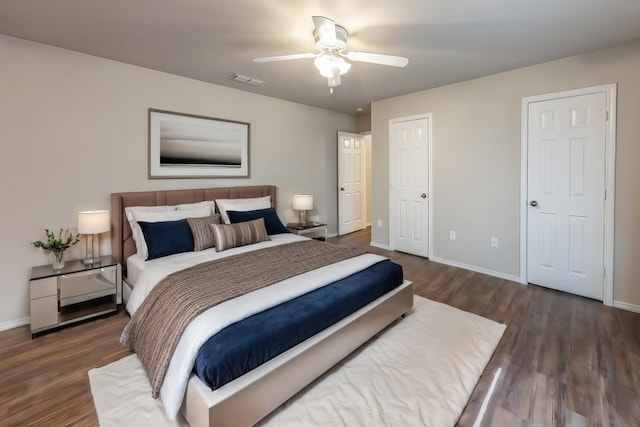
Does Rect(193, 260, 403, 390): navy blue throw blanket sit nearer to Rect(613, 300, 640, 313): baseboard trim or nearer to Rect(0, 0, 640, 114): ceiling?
Rect(0, 0, 640, 114): ceiling

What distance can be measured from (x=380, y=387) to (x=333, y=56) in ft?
7.80

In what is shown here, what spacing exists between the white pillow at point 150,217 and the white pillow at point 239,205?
0.77 ft

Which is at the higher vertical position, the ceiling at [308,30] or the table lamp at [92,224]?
the ceiling at [308,30]

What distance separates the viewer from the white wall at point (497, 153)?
2.84 metres

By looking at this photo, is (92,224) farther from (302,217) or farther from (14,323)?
(302,217)

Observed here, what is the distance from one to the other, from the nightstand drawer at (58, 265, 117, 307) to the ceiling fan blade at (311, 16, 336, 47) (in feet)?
8.77

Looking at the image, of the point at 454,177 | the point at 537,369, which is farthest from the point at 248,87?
the point at 537,369

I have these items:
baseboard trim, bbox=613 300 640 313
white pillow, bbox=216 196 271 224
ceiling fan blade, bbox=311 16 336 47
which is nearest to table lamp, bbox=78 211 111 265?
white pillow, bbox=216 196 271 224

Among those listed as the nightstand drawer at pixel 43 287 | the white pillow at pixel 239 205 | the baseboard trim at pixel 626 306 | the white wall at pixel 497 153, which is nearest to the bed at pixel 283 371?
the nightstand drawer at pixel 43 287

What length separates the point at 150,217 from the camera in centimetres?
303

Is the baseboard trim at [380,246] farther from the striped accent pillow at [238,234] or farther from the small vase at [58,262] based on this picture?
the small vase at [58,262]

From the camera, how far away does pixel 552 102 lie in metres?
3.23

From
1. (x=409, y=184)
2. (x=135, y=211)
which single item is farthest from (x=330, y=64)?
(x=409, y=184)

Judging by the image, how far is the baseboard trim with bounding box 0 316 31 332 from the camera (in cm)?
261
